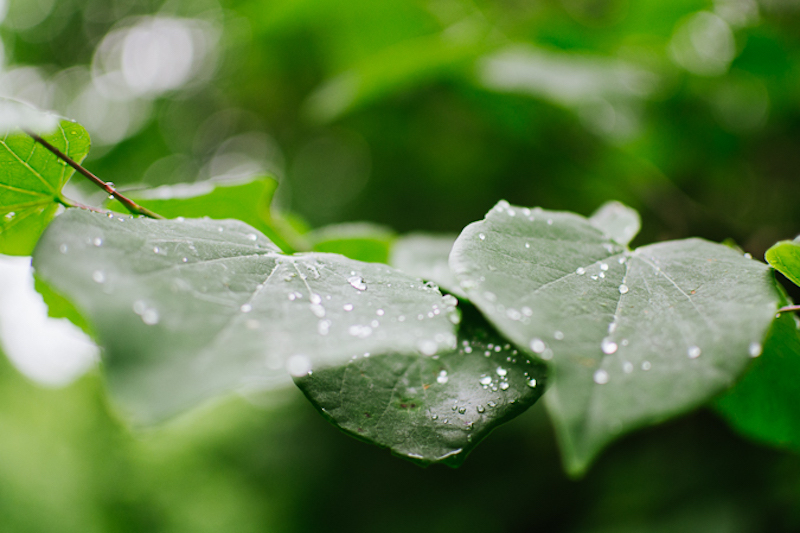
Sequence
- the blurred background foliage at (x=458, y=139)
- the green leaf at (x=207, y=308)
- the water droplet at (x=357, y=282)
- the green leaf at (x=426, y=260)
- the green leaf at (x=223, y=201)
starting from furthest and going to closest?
the blurred background foliage at (x=458, y=139)
the green leaf at (x=223, y=201)
the green leaf at (x=426, y=260)
the water droplet at (x=357, y=282)
the green leaf at (x=207, y=308)

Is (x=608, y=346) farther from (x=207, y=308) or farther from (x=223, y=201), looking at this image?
(x=223, y=201)

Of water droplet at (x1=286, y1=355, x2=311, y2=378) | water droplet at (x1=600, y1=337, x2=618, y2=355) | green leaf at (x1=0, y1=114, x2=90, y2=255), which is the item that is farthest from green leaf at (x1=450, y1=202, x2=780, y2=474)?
green leaf at (x1=0, y1=114, x2=90, y2=255)

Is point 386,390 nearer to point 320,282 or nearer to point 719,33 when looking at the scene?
point 320,282

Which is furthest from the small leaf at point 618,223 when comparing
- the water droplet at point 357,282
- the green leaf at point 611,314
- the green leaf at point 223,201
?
the green leaf at point 223,201

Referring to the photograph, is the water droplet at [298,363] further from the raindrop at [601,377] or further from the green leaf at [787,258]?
the green leaf at [787,258]

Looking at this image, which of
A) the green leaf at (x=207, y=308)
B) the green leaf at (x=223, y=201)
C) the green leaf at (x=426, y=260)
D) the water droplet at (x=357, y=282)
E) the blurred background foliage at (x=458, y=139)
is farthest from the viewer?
the blurred background foliage at (x=458, y=139)

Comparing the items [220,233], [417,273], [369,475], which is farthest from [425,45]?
[369,475]

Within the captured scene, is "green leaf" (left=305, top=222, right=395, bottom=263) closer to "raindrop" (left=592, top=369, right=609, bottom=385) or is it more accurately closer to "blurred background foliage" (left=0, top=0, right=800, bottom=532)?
"blurred background foliage" (left=0, top=0, right=800, bottom=532)
